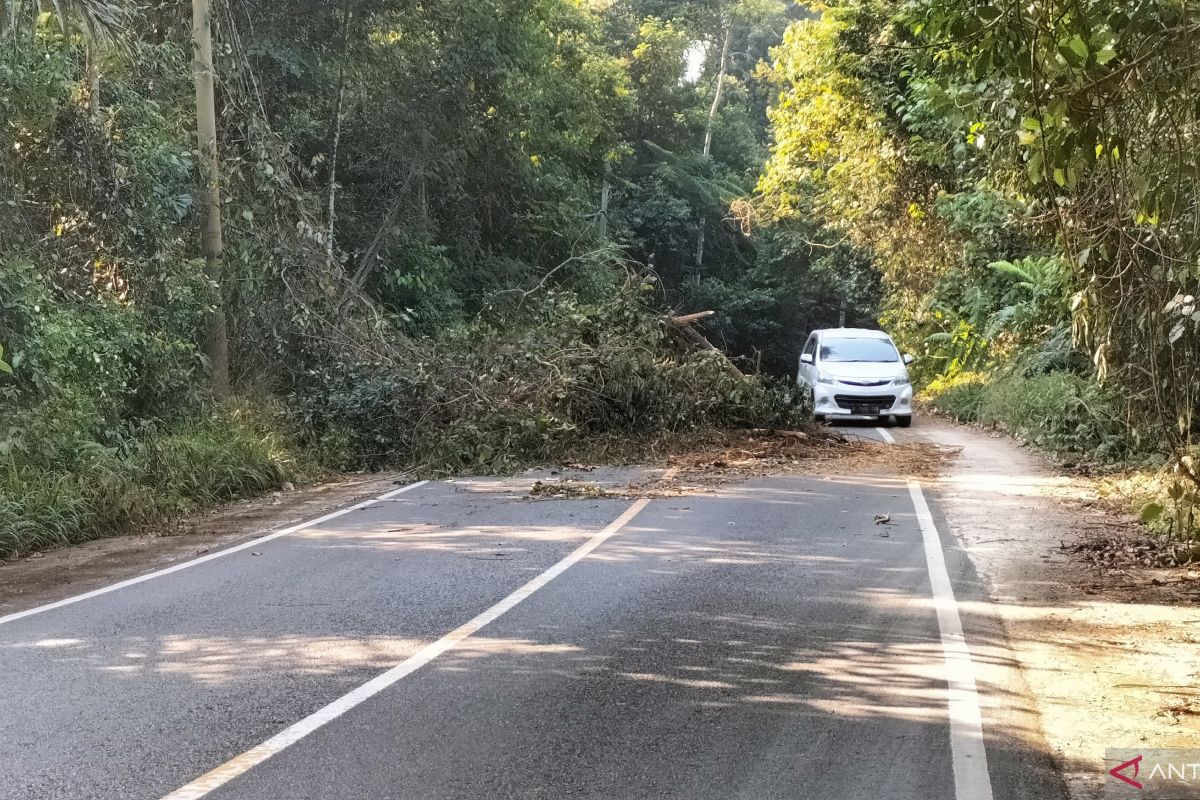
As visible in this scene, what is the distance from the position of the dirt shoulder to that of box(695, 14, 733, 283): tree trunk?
37.2 m

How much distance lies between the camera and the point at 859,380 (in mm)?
22812

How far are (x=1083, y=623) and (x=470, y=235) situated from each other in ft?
74.5

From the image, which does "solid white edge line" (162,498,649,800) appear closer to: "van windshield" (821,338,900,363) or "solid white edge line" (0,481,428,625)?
"solid white edge line" (0,481,428,625)

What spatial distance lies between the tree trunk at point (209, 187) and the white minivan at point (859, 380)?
10.9 meters

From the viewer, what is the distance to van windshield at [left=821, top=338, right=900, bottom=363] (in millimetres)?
23688

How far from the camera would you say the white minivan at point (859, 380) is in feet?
74.5

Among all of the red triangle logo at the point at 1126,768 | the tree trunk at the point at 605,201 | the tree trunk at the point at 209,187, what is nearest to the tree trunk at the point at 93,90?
the tree trunk at the point at 209,187

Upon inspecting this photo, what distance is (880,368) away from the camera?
2339 cm

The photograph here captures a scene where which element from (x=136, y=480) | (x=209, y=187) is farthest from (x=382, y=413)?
(x=136, y=480)

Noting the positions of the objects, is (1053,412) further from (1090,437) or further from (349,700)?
(349,700)

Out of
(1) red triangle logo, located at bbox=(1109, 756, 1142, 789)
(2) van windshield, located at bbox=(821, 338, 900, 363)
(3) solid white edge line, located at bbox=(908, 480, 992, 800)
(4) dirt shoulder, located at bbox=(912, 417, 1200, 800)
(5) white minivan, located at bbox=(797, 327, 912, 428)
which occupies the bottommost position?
(4) dirt shoulder, located at bbox=(912, 417, 1200, 800)

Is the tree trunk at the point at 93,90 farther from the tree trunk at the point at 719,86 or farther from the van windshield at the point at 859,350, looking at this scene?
the tree trunk at the point at 719,86

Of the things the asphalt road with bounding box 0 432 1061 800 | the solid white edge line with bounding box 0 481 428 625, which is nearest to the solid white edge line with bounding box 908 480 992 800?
the asphalt road with bounding box 0 432 1061 800

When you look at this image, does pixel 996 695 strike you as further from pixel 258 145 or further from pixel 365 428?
pixel 258 145
